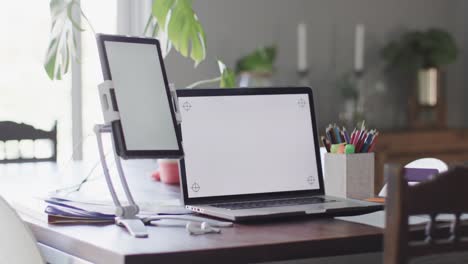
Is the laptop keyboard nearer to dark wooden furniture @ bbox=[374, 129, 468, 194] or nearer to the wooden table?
the wooden table

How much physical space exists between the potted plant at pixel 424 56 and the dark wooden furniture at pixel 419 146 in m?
0.25

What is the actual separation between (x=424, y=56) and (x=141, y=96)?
340 cm

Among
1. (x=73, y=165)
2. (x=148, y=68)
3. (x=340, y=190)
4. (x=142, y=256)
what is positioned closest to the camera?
(x=142, y=256)

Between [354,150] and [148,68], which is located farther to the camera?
[354,150]

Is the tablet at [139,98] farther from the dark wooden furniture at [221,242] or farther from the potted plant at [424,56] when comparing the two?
the potted plant at [424,56]

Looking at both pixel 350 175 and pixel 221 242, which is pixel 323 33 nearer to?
pixel 350 175

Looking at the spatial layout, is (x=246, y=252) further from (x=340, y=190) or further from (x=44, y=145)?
(x=44, y=145)

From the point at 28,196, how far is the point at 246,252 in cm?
78

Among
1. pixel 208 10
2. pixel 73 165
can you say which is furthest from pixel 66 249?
pixel 208 10

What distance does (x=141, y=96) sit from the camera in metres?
1.66

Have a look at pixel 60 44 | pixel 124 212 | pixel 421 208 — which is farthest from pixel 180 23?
pixel 421 208

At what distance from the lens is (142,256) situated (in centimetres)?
128

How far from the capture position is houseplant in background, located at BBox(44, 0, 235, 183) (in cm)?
211

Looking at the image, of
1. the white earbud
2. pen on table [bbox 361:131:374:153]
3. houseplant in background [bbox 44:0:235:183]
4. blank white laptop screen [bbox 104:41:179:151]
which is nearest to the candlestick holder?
houseplant in background [bbox 44:0:235:183]
